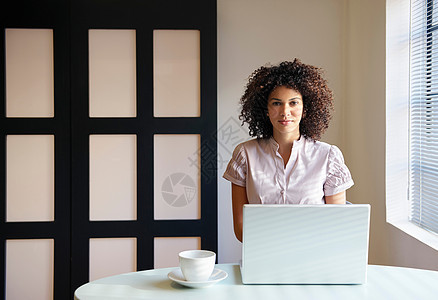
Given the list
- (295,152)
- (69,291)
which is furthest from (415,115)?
(69,291)

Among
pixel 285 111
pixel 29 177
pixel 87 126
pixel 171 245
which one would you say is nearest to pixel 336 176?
pixel 285 111

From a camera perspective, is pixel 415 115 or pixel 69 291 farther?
pixel 69 291

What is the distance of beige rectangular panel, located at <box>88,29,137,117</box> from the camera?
3191 mm

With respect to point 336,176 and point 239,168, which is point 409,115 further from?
point 239,168

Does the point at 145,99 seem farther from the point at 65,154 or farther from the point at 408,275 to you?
the point at 408,275

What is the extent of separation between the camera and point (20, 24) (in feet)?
10.3

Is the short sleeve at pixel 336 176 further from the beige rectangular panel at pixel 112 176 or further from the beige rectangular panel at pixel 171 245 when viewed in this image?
the beige rectangular panel at pixel 112 176

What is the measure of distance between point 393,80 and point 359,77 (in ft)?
1.47

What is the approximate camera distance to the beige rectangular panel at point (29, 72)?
3.17m

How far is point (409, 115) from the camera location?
2836 millimetres

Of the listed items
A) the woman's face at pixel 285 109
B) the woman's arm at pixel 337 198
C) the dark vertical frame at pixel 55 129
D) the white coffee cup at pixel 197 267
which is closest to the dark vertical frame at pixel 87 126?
the dark vertical frame at pixel 55 129

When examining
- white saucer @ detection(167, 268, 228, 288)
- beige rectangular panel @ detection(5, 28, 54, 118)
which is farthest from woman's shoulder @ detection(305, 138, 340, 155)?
beige rectangular panel @ detection(5, 28, 54, 118)

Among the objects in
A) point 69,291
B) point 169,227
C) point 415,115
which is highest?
point 415,115

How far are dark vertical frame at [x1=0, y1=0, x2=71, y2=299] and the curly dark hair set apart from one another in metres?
1.56
